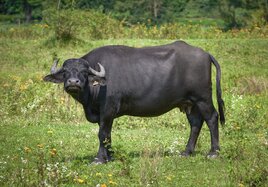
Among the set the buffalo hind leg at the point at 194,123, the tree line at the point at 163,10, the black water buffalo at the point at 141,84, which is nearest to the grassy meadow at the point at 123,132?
the buffalo hind leg at the point at 194,123

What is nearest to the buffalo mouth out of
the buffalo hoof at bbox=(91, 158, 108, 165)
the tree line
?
the buffalo hoof at bbox=(91, 158, 108, 165)

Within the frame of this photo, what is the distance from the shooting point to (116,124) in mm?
12000

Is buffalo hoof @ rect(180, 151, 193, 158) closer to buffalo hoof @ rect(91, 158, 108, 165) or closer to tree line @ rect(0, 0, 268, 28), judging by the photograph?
buffalo hoof @ rect(91, 158, 108, 165)

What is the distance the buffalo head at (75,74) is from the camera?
8187mm

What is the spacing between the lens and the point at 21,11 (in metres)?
45.7

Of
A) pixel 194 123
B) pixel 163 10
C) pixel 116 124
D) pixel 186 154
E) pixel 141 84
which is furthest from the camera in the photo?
pixel 163 10

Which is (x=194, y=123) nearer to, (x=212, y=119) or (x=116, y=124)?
(x=212, y=119)

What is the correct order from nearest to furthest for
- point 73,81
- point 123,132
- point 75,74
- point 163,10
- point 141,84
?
point 73,81 < point 75,74 < point 141,84 < point 123,132 < point 163,10

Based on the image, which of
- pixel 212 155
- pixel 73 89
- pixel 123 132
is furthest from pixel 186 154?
pixel 123 132

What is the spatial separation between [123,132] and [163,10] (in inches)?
1140

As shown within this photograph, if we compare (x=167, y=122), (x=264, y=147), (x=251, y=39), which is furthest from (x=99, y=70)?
(x=251, y=39)

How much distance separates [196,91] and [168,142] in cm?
136

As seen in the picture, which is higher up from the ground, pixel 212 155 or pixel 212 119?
pixel 212 119

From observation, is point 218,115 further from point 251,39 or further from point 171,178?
point 251,39
